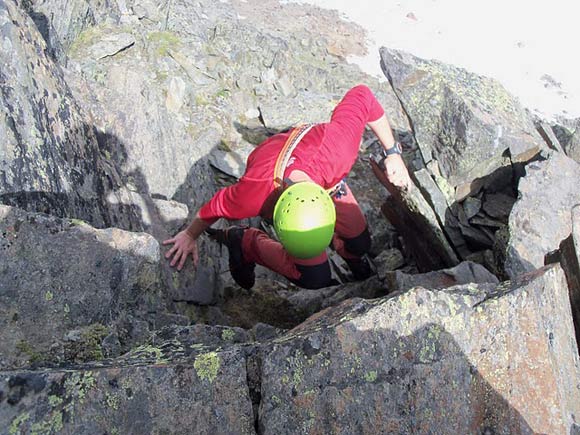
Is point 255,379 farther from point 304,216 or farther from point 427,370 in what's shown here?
point 304,216

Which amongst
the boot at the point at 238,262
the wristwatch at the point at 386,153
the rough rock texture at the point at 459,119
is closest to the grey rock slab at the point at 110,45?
the boot at the point at 238,262

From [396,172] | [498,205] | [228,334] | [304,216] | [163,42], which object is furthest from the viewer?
[163,42]

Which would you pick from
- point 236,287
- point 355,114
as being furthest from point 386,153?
point 236,287

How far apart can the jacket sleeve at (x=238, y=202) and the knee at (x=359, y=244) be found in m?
2.44

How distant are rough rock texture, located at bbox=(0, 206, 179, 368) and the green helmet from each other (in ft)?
5.11

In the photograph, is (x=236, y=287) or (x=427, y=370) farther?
(x=236, y=287)

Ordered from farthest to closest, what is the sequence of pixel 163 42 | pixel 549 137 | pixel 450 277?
1. pixel 163 42
2. pixel 549 137
3. pixel 450 277

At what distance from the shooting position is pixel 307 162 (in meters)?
6.12

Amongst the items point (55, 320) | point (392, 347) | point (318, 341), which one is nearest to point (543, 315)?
point (392, 347)

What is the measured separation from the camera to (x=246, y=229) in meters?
8.13

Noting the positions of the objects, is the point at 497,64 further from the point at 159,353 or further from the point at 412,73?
the point at 159,353

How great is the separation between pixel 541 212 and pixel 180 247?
445 cm

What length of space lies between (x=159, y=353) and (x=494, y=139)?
20.0 ft

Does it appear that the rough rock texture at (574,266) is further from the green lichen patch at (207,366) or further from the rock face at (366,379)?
the green lichen patch at (207,366)
